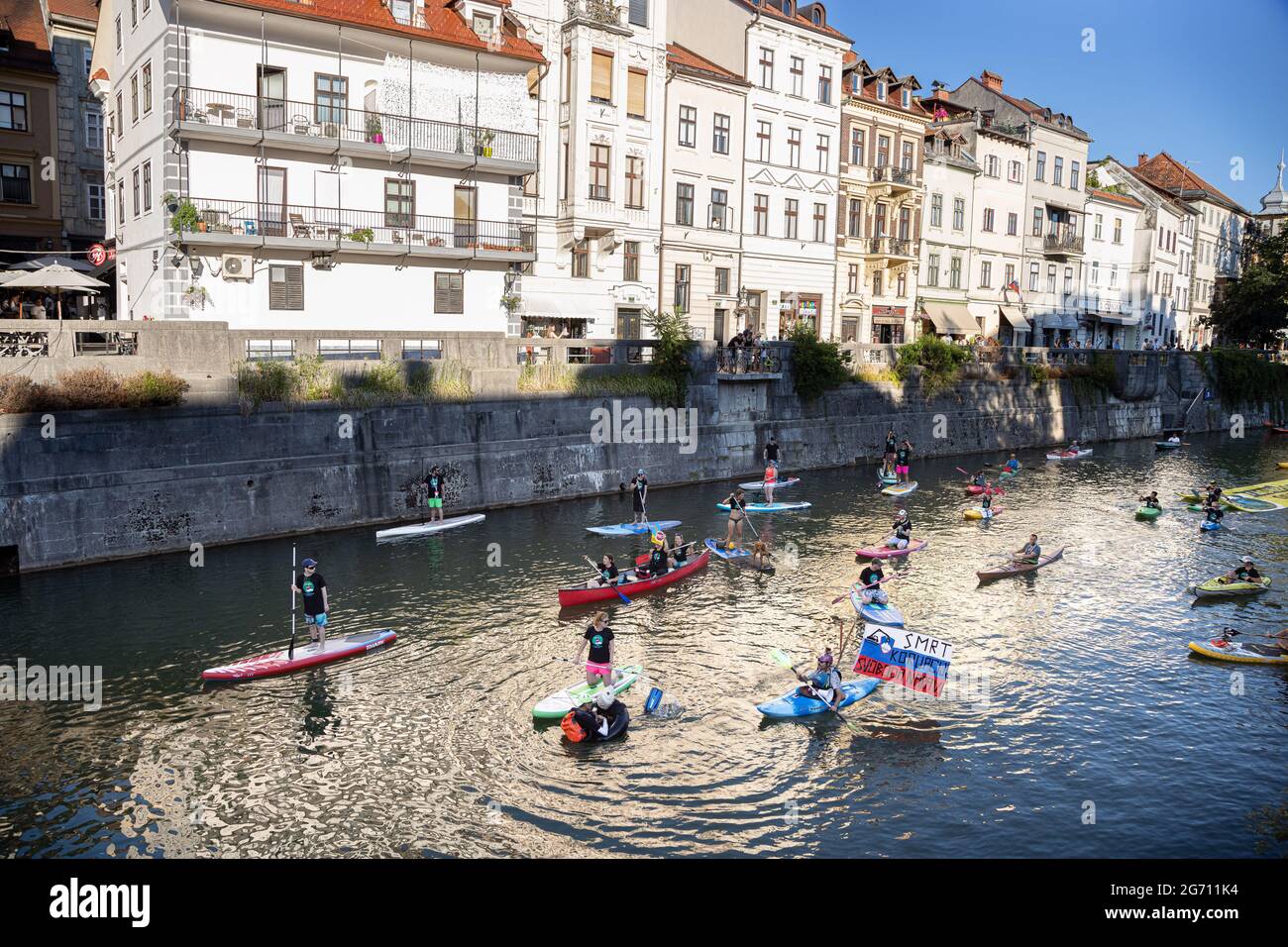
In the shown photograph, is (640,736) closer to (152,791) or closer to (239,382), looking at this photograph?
(152,791)

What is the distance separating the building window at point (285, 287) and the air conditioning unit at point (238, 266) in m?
0.77

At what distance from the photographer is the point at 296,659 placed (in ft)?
62.9

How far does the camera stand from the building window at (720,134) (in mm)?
50406

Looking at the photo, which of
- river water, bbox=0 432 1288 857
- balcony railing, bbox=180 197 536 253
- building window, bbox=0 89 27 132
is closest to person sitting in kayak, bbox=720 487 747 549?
river water, bbox=0 432 1288 857

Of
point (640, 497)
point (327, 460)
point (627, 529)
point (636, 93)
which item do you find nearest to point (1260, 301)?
point (636, 93)

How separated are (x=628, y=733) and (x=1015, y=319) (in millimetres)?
60009

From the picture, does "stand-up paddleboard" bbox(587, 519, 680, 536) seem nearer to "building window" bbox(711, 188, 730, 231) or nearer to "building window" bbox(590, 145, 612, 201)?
"building window" bbox(590, 145, 612, 201)

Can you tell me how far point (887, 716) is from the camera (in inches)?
699

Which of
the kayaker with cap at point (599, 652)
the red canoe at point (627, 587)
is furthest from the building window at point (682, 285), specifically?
the kayaker with cap at point (599, 652)

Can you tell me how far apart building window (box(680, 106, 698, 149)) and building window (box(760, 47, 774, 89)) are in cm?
517

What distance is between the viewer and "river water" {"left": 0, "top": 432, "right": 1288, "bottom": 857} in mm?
13742

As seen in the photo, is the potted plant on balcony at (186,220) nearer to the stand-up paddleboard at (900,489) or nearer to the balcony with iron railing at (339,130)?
the balcony with iron railing at (339,130)

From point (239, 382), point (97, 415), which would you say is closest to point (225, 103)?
point (239, 382)

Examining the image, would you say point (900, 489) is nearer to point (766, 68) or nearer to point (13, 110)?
point (766, 68)
